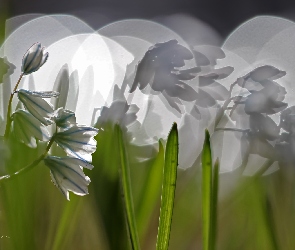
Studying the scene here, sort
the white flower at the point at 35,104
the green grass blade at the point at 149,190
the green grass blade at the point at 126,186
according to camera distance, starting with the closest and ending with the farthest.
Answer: the white flower at the point at 35,104, the green grass blade at the point at 126,186, the green grass blade at the point at 149,190

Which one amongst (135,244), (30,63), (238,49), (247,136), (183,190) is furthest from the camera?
(238,49)

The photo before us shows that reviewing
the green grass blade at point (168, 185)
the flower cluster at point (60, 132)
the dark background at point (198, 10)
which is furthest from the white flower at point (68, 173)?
the dark background at point (198, 10)

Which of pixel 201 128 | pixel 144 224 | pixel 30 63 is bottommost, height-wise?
pixel 144 224

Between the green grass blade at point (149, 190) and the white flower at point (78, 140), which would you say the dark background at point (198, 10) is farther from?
the white flower at point (78, 140)

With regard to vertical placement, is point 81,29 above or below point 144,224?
above

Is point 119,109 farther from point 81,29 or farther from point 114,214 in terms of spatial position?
point 81,29

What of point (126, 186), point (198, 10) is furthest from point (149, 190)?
point (198, 10)

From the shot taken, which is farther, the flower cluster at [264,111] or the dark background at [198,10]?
the dark background at [198,10]

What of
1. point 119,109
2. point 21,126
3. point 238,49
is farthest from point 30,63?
point 238,49
